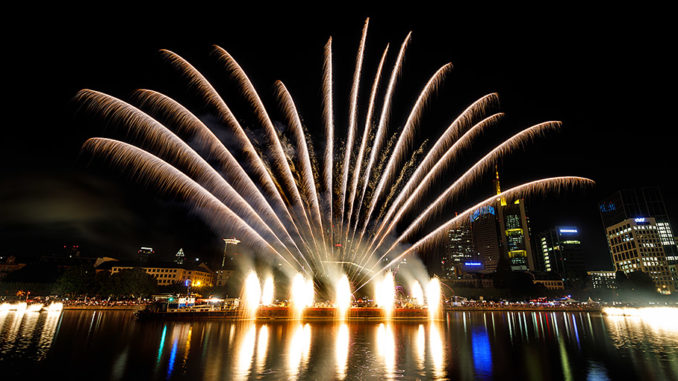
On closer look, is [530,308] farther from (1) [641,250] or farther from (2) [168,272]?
(2) [168,272]

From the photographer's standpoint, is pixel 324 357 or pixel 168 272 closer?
pixel 324 357

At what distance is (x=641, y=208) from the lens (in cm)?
15000

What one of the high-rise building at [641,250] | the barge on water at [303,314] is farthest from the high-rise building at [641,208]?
the barge on water at [303,314]

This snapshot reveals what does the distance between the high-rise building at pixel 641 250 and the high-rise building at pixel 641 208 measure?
3662 mm

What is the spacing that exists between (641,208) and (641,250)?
2751 cm

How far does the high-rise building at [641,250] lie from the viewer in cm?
12888

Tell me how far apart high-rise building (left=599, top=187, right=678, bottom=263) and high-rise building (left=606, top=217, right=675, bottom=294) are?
3662 mm

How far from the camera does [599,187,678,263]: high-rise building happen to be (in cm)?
14296

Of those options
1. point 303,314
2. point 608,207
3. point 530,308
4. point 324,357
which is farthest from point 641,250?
point 324,357

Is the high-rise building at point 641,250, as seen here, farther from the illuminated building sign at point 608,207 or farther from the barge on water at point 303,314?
the barge on water at point 303,314

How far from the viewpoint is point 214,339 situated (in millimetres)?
20141

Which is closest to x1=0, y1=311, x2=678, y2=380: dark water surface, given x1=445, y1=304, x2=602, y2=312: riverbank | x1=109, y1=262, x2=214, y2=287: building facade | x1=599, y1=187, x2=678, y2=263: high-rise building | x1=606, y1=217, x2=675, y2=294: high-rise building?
x1=445, y1=304, x2=602, y2=312: riverbank

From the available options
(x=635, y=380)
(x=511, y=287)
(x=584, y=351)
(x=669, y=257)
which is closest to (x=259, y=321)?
(x=584, y=351)

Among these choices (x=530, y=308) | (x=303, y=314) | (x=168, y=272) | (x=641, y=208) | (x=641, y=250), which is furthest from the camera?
(x=641, y=208)
